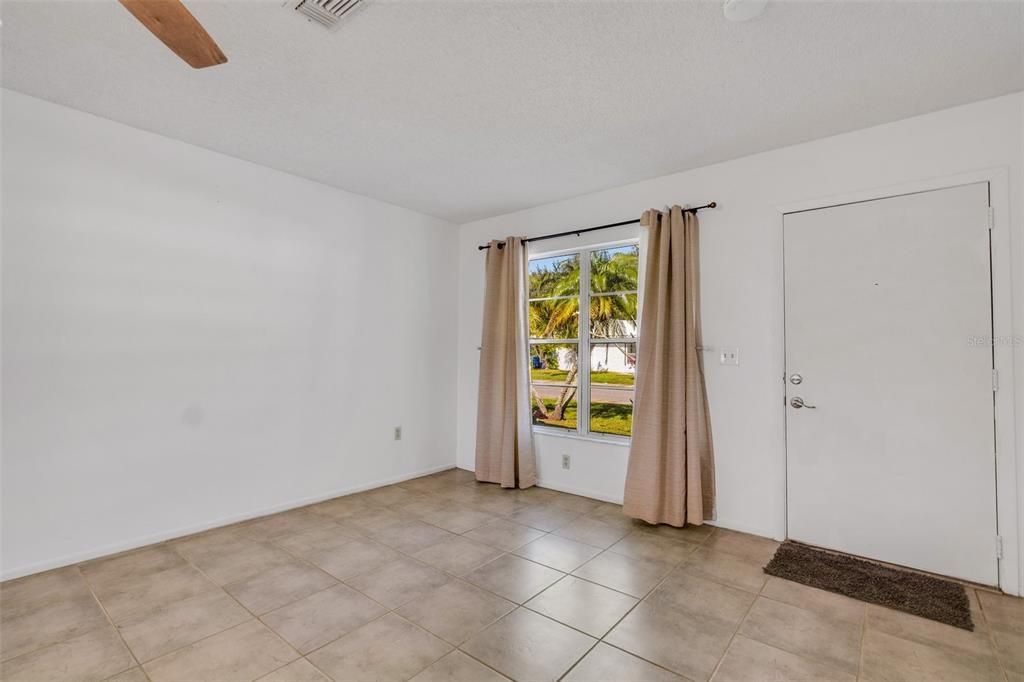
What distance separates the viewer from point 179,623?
222cm

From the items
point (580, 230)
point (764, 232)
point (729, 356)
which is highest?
point (580, 230)

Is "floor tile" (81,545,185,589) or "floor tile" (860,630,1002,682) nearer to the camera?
"floor tile" (860,630,1002,682)

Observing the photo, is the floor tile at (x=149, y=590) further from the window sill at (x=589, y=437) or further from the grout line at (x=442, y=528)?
the window sill at (x=589, y=437)

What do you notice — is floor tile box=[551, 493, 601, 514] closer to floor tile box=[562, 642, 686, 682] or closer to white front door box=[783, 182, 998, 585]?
white front door box=[783, 182, 998, 585]

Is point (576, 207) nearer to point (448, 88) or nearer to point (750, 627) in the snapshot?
point (448, 88)

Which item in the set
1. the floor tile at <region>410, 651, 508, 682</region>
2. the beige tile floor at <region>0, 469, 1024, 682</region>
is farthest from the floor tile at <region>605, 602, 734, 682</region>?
the floor tile at <region>410, 651, 508, 682</region>

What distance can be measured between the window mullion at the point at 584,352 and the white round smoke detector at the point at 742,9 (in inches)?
97.7

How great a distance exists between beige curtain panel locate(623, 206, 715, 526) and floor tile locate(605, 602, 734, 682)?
3.83 feet

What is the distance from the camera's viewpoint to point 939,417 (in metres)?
2.73

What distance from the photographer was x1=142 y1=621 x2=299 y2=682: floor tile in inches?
73.1

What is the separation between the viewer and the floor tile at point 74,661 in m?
1.85

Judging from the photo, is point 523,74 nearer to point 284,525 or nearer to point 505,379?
point 505,379

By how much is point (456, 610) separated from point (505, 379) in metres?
2.45

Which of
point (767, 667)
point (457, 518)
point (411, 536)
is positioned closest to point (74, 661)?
point (411, 536)
